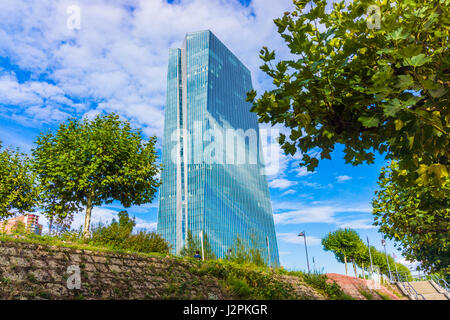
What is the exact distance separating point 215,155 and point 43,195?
272ft

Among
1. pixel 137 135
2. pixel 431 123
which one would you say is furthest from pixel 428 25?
pixel 137 135

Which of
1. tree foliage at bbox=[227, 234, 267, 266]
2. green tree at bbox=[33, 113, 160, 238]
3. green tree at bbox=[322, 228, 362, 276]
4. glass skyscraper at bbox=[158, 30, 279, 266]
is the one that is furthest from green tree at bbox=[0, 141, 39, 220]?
glass skyscraper at bbox=[158, 30, 279, 266]

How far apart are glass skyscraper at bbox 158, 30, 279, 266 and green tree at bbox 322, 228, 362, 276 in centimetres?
4428

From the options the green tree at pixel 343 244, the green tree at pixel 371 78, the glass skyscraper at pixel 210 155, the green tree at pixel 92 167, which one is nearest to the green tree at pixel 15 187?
the green tree at pixel 92 167

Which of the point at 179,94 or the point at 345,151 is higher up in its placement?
the point at 179,94

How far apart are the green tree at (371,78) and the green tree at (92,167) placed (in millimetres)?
14128

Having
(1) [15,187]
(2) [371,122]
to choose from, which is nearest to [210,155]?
(1) [15,187]

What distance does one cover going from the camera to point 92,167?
49.9ft

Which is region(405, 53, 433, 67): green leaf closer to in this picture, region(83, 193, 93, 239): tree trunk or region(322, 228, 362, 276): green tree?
region(83, 193, 93, 239): tree trunk

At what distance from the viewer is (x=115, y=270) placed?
7.75 metres

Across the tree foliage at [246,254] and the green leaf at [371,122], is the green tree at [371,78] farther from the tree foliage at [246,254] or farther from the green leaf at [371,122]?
the tree foliage at [246,254]

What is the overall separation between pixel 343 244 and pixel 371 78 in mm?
43529
